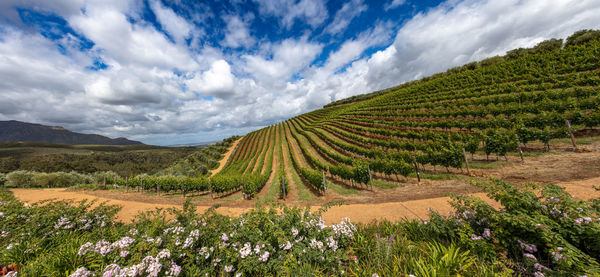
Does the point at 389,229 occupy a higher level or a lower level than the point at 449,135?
lower

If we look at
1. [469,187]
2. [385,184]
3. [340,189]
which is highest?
[469,187]

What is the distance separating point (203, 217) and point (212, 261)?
1.61 meters

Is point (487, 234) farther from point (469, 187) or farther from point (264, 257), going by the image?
point (469, 187)

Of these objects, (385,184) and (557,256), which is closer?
(557,256)

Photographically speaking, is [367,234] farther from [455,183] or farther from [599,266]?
[455,183]

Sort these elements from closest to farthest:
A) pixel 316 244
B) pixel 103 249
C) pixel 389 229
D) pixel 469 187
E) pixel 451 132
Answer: pixel 103 249 → pixel 316 244 → pixel 389 229 → pixel 469 187 → pixel 451 132

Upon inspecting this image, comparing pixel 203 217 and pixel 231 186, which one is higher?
pixel 203 217

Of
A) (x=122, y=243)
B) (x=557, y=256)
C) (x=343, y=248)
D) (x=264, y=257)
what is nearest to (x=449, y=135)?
(x=557, y=256)

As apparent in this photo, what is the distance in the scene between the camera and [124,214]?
407 inches

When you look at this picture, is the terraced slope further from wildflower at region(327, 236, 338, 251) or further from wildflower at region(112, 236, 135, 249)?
wildflower at region(112, 236, 135, 249)

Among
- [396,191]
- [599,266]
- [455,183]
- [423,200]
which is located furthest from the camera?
[396,191]

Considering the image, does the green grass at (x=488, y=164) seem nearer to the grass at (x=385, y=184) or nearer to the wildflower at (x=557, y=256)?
the grass at (x=385, y=184)

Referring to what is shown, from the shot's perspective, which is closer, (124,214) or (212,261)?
(212,261)

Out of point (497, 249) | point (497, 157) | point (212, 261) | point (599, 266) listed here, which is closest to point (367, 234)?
point (497, 249)
